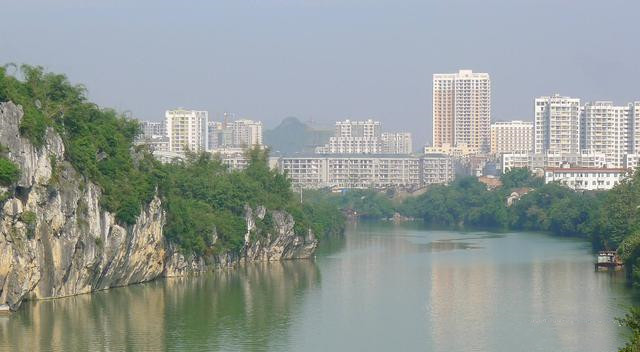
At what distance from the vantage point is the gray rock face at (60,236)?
81.7 feet

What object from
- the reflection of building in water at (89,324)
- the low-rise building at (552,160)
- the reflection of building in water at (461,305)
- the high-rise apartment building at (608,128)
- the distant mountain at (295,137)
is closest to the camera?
the reflection of building in water at (89,324)

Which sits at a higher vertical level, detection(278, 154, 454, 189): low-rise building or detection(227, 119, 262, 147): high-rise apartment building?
detection(227, 119, 262, 147): high-rise apartment building

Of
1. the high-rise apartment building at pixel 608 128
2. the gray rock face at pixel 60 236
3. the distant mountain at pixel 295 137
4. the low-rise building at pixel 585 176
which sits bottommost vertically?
the gray rock face at pixel 60 236

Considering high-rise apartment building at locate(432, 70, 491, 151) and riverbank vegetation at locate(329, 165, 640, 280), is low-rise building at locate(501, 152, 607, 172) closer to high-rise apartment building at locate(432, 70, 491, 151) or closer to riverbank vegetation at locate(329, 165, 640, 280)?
riverbank vegetation at locate(329, 165, 640, 280)

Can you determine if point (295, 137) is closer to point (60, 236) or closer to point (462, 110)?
point (462, 110)

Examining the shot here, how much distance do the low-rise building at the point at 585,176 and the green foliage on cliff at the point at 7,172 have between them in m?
63.1

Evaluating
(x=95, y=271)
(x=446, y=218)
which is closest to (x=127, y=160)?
(x=95, y=271)

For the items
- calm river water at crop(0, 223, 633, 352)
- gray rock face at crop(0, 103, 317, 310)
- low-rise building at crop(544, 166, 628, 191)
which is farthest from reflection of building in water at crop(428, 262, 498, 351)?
low-rise building at crop(544, 166, 628, 191)

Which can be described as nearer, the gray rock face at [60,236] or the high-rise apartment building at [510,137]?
the gray rock face at [60,236]

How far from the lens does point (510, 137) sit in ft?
→ 434

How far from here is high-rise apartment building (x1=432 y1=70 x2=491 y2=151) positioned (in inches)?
5177

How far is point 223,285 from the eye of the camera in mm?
33500

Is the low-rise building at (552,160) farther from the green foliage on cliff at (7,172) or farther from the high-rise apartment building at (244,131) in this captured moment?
the green foliage on cliff at (7,172)

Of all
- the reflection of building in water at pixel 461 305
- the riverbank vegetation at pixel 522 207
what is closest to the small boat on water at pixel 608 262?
the riverbank vegetation at pixel 522 207
